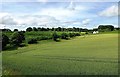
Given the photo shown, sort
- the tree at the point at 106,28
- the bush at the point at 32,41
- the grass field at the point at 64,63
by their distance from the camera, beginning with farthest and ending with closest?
the tree at the point at 106,28, the bush at the point at 32,41, the grass field at the point at 64,63

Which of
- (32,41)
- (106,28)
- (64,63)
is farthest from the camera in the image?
(106,28)

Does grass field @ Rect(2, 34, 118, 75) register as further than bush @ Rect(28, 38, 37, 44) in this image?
No

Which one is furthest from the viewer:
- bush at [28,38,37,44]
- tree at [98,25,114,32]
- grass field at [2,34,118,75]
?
tree at [98,25,114,32]

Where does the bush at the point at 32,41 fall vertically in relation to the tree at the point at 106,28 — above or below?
below

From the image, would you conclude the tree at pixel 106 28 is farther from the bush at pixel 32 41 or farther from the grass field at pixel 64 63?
the grass field at pixel 64 63

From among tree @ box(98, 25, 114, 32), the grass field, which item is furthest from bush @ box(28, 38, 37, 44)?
tree @ box(98, 25, 114, 32)

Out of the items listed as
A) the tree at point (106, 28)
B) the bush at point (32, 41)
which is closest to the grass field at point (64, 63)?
the bush at point (32, 41)

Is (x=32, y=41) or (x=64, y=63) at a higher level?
(x=64, y=63)

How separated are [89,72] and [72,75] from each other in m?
2.40

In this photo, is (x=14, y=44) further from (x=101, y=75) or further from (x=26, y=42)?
(x=101, y=75)

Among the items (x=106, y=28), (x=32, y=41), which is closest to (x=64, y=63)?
(x=32, y=41)

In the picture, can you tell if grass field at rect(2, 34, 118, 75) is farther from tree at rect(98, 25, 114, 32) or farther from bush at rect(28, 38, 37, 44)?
tree at rect(98, 25, 114, 32)

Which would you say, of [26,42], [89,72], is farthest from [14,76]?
[26,42]

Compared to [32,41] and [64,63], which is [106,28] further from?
[64,63]
